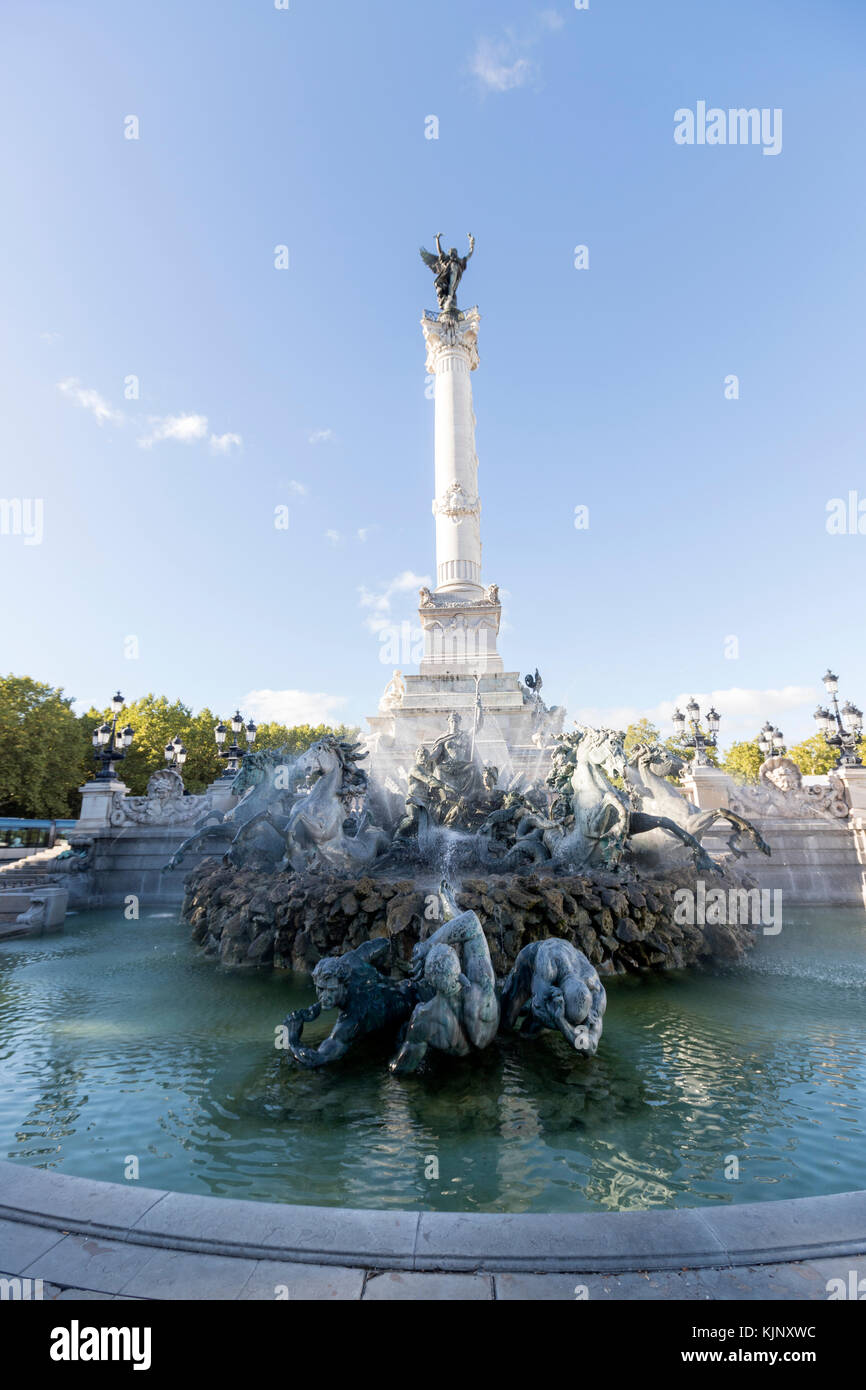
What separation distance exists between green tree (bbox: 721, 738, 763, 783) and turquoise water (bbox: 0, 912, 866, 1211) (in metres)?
40.1

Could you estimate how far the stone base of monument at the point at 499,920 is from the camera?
904cm

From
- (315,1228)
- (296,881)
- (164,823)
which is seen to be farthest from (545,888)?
(164,823)

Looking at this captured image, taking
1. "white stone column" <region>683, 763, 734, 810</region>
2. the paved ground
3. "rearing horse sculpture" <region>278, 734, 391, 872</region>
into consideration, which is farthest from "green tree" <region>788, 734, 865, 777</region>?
the paved ground

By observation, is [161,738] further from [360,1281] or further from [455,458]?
[360,1281]

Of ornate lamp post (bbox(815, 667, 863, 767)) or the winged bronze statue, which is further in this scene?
the winged bronze statue

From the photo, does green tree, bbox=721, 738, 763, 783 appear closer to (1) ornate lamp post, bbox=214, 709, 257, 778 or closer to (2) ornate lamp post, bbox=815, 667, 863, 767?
(2) ornate lamp post, bbox=815, 667, 863, 767

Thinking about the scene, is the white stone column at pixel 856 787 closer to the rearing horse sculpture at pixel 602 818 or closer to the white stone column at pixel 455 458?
the rearing horse sculpture at pixel 602 818

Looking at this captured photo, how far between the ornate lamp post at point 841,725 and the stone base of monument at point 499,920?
1104 cm

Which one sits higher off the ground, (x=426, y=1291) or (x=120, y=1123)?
(x=426, y=1291)

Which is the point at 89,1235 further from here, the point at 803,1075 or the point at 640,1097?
the point at 803,1075

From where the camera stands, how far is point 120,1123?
4.82m

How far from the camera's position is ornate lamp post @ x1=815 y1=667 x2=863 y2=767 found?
18891 millimetres
